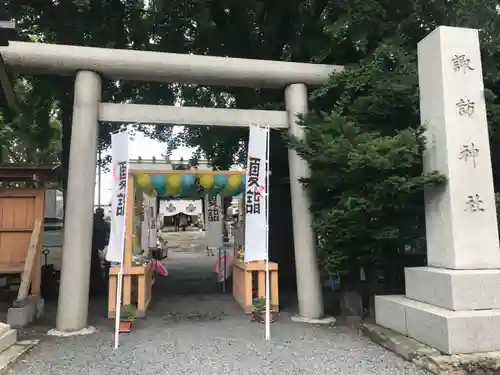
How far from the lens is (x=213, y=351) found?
222 inches

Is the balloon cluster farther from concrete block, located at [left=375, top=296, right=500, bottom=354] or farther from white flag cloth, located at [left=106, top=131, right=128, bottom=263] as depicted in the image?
concrete block, located at [left=375, top=296, right=500, bottom=354]

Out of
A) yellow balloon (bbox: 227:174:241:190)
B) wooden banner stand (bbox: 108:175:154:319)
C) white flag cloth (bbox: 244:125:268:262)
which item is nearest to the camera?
white flag cloth (bbox: 244:125:268:262)

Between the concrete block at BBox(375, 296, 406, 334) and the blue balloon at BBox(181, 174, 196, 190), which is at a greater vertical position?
the blue balloon at BBox(181, 174, 196, 190)

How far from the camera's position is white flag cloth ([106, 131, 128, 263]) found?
6.32 meters

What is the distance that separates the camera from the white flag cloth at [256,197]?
662 centimetres

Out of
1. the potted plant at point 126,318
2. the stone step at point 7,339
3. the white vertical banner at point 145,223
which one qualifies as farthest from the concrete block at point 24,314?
the white vertical banner at point 145,223

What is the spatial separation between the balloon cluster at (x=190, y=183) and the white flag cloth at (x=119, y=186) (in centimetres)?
161

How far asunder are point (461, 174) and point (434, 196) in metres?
0.45

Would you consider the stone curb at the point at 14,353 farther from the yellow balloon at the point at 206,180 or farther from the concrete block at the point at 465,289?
the concrete block at the point at 465,289

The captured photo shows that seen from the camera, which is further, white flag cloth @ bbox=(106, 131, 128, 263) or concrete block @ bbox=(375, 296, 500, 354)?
white flag cloth @ bbox=(106, 131, 128, 263)

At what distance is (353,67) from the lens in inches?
294

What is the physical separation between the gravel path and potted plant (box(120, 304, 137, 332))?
162 millimetres

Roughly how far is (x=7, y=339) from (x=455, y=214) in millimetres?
5715

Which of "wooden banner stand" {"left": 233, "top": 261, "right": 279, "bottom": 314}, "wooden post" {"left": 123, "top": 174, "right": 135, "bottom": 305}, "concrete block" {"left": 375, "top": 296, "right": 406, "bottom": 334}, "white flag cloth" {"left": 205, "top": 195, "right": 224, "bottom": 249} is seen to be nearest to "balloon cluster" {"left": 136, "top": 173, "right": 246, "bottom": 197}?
"wooden post" {"left": 123, "top": 174, "right": 135, "bottom": 305}
